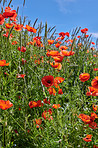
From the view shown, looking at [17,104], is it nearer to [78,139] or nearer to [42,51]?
[78,139]

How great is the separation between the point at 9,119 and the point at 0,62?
0.44m

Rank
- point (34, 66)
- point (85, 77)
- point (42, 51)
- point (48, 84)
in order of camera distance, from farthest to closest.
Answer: point (42, 51), point (34, 66), point (85, 77), point (48, 84)

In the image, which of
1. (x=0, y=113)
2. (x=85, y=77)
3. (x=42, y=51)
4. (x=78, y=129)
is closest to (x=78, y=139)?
(x=78, y=129)

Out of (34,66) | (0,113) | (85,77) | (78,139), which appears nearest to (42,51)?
(34,66)

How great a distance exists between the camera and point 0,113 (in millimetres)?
1340

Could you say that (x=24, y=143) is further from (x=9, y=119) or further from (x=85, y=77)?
(x=85, y=77)

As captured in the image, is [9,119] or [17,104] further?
[17,104]

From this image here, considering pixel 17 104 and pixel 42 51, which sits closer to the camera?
pixel 17 104

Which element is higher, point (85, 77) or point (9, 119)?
point (85, 77)

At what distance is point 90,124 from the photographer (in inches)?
51.7

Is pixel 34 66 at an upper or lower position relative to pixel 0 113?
upper

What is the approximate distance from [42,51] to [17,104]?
95cm

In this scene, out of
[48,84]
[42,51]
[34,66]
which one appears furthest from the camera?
[42,51]

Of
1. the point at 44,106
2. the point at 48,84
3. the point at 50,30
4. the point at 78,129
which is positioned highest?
the point at 50,30
